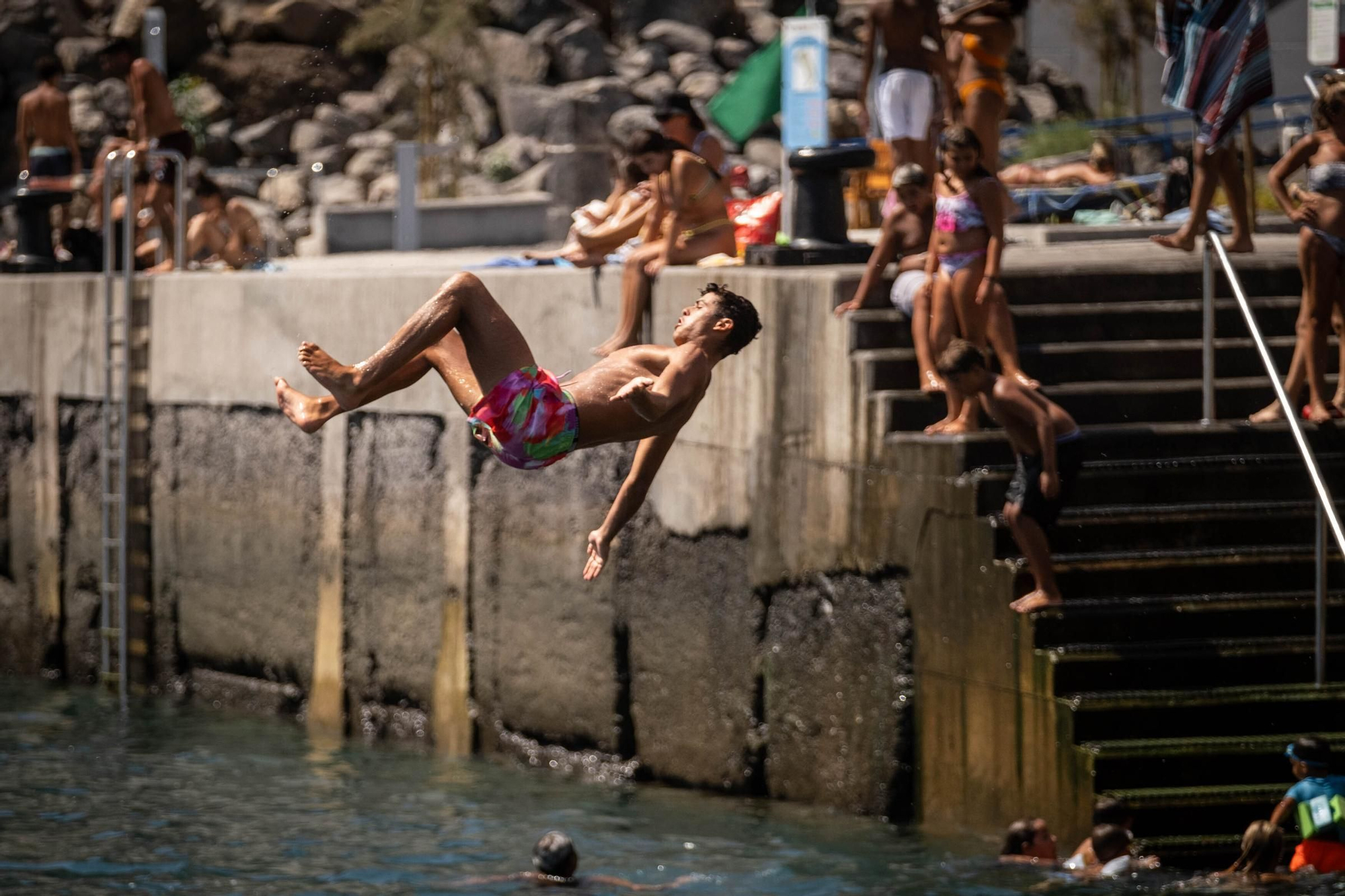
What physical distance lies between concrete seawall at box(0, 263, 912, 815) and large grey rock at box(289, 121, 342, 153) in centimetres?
1535

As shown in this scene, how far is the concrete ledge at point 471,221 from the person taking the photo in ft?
77.3

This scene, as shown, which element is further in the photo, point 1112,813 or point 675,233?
point 675,233

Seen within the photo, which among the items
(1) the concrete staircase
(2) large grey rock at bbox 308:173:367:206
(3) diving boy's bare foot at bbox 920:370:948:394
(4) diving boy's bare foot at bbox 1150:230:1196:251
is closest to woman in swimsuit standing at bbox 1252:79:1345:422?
(1) the concrete staircase

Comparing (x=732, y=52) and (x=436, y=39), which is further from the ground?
(x=732, y=52)

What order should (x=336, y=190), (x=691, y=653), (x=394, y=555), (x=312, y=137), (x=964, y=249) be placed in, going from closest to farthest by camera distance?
1. (x=964, y=249)
2. (x=691, y=653)
3. (x=394, y=555)
4. (x=336, y=190)
5. (x=312, y=137)

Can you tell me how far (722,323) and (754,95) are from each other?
11252 mm

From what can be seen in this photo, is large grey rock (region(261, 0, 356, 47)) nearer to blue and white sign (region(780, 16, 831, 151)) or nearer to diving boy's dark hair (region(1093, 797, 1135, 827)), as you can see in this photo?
blue and white sign (region(780, 16, 831, 151))

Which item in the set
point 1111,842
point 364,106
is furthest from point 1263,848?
point 364,106

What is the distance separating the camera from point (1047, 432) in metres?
11.1

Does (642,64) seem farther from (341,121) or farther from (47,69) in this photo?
(47,69)

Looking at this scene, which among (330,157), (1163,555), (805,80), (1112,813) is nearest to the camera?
(1112,813)

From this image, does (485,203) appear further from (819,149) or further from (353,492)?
(819,149)

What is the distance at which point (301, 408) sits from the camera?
28.7 feet

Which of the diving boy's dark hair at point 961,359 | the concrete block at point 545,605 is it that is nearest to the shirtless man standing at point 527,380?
the diving boy's dark hair at point 961,359
